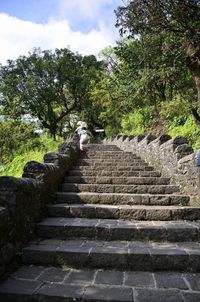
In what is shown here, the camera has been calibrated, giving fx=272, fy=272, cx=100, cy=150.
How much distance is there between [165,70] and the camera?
9.76 meters

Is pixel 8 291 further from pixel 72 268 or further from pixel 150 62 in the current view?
pixel 150 62

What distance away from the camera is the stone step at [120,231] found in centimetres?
417

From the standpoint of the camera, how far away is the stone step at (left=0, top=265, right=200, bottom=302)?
2809 mm

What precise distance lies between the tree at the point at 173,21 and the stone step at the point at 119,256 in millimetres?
6313

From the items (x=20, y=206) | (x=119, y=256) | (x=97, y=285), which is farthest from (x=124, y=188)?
(x=97, y=285)

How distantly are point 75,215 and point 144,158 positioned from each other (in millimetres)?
4922

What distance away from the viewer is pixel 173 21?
30.2 feet

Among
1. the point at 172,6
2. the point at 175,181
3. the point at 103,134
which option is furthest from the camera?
the point at 103,134

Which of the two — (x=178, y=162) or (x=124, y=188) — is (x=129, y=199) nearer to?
(x=124, y=188)

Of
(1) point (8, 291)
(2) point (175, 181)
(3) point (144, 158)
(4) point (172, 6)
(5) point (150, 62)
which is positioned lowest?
(1) point (8, 291)

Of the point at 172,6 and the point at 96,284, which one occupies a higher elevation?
the point at 172,6

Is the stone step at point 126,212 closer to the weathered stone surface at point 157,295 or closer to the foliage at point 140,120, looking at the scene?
the weathered stone surface at point 157,295

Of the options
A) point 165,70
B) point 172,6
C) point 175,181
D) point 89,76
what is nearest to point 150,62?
point 165,70

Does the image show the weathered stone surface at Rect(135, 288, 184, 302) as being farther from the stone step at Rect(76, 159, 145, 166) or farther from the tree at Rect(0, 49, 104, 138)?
the tree at Rect(0, 49, 104, 138)
